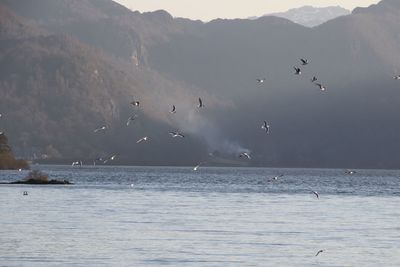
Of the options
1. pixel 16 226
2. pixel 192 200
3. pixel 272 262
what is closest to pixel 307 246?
pixel 272 262

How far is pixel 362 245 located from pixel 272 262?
29.9 ft

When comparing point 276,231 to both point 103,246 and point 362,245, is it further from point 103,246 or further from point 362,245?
point 103,246

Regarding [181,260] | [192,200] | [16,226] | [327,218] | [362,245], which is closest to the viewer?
[181,260]

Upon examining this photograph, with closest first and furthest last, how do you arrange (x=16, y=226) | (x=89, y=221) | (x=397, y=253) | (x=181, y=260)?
(x=181, y=260) < (x=397, y=253) < (x=16, y=226) < (x=89, y=221)

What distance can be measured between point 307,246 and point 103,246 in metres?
9.59

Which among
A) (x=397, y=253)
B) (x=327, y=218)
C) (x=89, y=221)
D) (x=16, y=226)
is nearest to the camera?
(x=397, y=253)

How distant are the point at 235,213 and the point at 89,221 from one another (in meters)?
14.7

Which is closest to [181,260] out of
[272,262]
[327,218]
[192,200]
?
[272,262]

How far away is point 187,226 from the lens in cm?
6681

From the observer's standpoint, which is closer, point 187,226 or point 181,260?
point 181,260

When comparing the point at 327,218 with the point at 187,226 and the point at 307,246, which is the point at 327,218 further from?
the point at 307,246

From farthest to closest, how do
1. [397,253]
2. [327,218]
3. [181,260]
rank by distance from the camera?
[327,218]
[397,253]
[181,260]

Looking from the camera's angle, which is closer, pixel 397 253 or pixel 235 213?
pixel 397 253

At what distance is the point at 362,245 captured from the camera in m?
56.9
